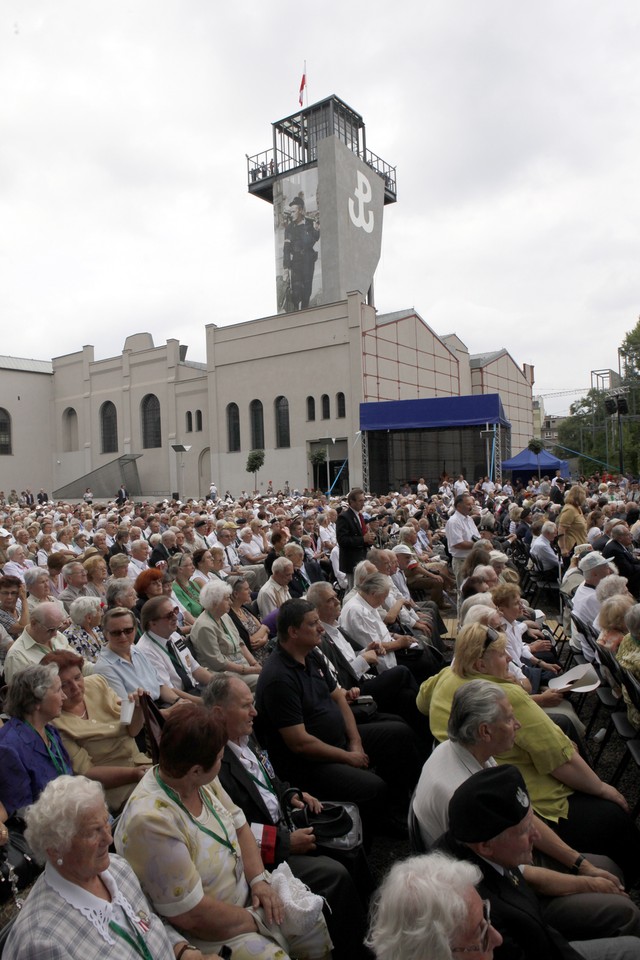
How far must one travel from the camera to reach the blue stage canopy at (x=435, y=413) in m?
28.1

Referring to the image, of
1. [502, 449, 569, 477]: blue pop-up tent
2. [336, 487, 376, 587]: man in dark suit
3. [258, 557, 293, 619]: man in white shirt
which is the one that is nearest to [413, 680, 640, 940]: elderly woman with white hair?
[258, 557, 293, 619]: man in white shirt

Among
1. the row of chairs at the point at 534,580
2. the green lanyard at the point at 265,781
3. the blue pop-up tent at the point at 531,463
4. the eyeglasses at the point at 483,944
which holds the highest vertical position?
the blue pop-up tent at the point at 531,463

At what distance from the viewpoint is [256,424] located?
124 ft

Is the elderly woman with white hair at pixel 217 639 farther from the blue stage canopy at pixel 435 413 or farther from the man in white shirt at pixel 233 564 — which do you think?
the blue stage canopy at pixel 435 413

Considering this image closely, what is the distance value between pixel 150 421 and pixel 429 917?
43285 mm

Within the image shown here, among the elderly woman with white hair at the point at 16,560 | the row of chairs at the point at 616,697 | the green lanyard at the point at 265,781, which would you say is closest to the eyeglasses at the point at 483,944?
the green lanyard at the point at 265,781

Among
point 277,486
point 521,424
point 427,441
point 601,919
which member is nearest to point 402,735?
point 601,919

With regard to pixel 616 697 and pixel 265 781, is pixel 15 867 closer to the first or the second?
pixel 265 781

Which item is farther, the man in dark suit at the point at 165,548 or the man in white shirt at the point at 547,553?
the man in dark suit at the point at 165,548

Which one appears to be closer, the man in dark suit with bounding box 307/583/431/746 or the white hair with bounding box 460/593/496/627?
the white hair with bounding box 460/593/496/627

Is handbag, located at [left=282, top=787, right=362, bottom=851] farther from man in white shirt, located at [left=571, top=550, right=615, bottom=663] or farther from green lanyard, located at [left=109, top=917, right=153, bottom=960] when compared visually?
man in white shirt, located at [left=571, top=550, right=615, bottom=663]

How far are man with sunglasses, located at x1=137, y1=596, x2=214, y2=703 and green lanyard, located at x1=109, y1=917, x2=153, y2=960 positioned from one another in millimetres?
2213

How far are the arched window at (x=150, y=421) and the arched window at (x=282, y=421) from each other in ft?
32.1

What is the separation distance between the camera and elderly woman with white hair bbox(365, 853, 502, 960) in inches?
57.7
